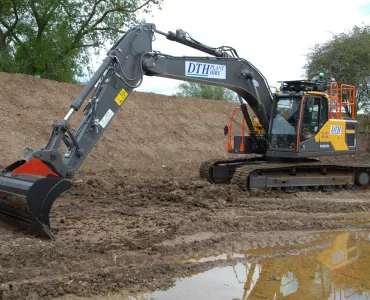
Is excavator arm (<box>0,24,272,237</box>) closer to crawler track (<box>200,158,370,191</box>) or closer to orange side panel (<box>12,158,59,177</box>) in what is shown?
orange side panel (<box>12,158,59,177</box>)

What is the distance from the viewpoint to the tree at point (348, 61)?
2445cm

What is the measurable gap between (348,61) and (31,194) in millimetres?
21721

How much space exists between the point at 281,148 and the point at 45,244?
260 inches

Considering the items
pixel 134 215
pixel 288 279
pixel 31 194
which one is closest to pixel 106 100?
pixel 134 215

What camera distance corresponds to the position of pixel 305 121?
36.6ft

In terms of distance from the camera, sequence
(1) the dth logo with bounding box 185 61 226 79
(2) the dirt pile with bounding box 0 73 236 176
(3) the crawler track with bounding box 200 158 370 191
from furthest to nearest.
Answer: (2) the dirt pile with bounding box 0 73 236 176, (3) the crawler track with bounding box 200 158 370 191, (1) the dth logo with bounding box 185 61 226 79

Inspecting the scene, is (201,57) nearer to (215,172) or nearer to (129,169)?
(215,172)

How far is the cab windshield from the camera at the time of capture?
11.2 m

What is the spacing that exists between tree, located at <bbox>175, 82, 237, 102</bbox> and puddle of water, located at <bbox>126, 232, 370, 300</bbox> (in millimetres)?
25796

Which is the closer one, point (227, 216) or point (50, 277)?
point (50, 277)

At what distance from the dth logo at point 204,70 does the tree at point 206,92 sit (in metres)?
21.6

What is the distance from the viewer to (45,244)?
6.17 metres

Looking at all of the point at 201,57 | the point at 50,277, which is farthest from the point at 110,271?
the point at 201,57

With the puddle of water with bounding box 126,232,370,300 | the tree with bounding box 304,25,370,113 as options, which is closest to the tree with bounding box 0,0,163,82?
the tree with bounding box 304,25,370,113
